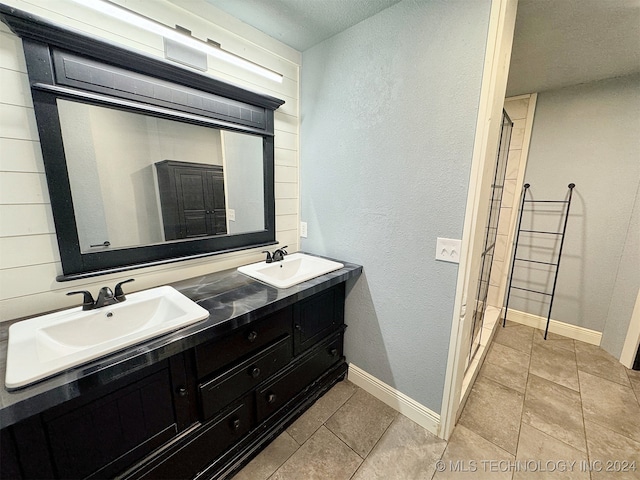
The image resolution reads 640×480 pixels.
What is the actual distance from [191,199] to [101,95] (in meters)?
0.60

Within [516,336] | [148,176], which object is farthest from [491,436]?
[148,176]

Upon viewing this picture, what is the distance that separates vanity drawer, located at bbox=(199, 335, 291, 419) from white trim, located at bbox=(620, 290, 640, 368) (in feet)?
9.03

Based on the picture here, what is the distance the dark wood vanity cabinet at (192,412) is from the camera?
830mm

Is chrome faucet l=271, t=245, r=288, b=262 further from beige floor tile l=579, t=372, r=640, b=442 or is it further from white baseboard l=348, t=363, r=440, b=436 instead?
beige floor tile l=579, t=372, r=640, b=442

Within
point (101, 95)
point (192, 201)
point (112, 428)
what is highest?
point (101, 95)

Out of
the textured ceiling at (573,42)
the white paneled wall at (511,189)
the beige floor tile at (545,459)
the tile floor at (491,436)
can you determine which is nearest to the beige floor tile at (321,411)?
the tile floor at (491,436)

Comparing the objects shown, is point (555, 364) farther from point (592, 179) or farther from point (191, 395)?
point (191, 395)

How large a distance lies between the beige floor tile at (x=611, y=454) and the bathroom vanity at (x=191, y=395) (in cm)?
159

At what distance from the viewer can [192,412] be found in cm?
115

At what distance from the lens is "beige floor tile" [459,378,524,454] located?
1.57 meters

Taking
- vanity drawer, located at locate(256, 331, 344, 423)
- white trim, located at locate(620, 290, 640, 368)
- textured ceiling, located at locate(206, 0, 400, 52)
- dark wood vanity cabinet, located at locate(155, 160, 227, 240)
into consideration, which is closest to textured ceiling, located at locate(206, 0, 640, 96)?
textured ceiling, located at locate(206, 0, 400, 52)

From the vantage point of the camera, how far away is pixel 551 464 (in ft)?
4.65

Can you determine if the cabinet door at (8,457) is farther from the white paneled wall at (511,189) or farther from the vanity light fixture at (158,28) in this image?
the white paneled wall at (511,189)

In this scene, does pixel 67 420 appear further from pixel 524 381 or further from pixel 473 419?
pixel 524 381
